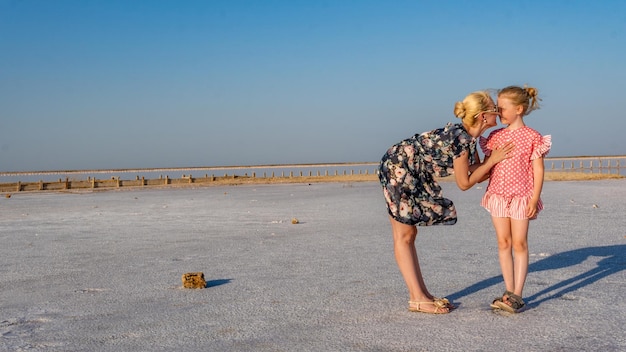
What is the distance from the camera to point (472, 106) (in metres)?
5.03

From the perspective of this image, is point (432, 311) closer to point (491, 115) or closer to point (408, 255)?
point (408, 255)

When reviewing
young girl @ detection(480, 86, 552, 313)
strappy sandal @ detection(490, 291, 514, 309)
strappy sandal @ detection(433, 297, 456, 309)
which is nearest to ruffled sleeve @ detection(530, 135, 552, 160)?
young girl @ detection(480, 86, 552, 313)

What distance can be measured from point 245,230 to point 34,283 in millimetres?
5128

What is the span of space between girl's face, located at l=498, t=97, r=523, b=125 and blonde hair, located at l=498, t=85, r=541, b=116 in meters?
0.03

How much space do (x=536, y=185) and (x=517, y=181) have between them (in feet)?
0.53

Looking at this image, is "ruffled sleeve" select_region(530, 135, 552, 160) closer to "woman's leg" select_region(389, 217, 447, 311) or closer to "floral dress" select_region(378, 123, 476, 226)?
"floral dress" select_region(378, 123, 476, 226)

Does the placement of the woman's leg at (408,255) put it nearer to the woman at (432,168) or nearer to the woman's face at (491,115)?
the woman at (432,168)

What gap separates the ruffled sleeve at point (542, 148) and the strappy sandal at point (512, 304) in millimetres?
1081

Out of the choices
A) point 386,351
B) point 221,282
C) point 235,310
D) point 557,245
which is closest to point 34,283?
point 221,282

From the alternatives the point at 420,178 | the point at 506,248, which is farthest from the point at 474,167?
the point at 506,248

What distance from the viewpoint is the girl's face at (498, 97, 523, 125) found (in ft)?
17.1

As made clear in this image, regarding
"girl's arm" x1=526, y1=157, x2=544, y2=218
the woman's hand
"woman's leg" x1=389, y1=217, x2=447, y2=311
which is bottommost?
"woman's leg" x1=389, y1=217, x2=447, y2=311

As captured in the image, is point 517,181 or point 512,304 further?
point 517,181

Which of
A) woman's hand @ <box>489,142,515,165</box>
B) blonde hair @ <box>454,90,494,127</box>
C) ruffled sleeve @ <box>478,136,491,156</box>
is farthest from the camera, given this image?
ruffled sleeve @ <box>478,136,491,156</box>
